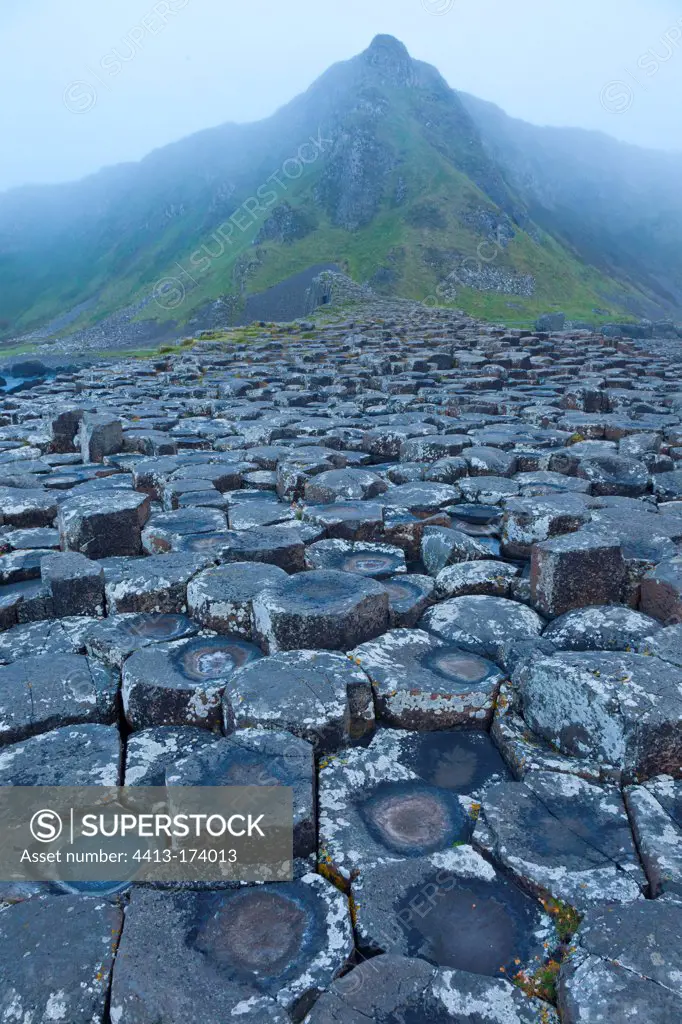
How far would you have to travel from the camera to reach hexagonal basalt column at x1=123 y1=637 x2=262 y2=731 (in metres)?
2.95

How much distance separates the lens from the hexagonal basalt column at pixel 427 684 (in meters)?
3.02

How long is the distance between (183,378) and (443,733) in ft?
48.0

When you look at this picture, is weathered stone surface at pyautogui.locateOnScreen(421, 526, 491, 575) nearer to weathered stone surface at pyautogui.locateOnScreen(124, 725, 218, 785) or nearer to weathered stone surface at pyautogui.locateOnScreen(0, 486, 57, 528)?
weathered stone surface at pyautogui.locateOnScreen(124, 725, 218, 785)

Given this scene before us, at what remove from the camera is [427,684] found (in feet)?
10.2

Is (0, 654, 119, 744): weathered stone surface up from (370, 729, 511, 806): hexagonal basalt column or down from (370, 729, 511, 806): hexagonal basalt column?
up

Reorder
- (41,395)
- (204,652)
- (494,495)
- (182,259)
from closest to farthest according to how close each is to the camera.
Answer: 1. (204,652)
2. (494,495)
3. (41,395)
4. (182,259)

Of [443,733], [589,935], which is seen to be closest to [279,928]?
[589,935]

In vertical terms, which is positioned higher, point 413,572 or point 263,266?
point 263,266

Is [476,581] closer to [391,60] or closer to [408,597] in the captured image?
[408,597]

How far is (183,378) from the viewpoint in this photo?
16.3 m

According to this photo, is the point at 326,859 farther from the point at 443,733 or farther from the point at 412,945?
the point at 443,733

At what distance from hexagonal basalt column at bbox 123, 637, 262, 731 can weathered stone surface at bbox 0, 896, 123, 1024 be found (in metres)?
0.96

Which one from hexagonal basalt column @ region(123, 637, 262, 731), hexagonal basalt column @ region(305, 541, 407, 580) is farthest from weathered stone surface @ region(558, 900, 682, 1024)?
hexagonal basalt column @ region(305, 541, 407, 580)

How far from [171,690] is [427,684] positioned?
119 cm
